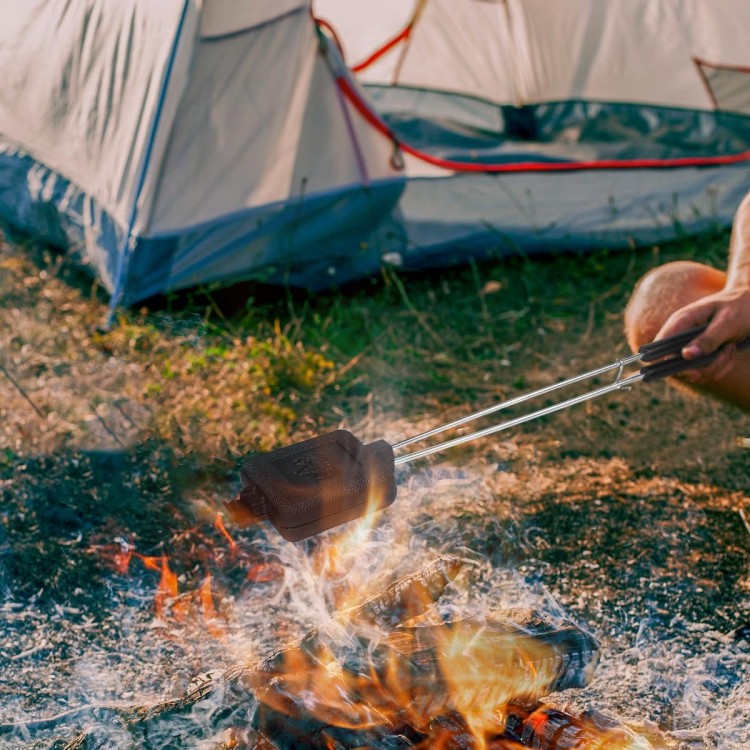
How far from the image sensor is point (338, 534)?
2.56 m

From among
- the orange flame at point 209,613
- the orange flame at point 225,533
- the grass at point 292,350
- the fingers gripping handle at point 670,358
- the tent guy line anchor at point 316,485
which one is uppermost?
the fingers gripping handle at point 670,358

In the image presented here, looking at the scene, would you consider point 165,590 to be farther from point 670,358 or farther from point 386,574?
point 670,358

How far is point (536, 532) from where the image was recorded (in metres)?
2.60

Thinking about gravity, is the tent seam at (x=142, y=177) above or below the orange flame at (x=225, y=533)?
above

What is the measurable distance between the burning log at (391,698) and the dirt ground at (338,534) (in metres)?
0.23

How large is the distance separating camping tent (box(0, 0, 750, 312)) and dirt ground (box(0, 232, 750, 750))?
68 centimetres

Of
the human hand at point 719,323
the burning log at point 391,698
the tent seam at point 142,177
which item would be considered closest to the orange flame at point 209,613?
the burning log at point 391,698

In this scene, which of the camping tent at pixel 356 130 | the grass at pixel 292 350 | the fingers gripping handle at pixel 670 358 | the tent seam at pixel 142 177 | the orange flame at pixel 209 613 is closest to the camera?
the fingers gripping handle at pixel 670 358

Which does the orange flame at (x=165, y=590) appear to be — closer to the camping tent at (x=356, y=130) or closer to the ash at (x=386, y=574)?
the ash at (x=386, y=574)

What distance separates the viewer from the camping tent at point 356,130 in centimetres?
356

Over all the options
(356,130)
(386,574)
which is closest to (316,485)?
(386,574)

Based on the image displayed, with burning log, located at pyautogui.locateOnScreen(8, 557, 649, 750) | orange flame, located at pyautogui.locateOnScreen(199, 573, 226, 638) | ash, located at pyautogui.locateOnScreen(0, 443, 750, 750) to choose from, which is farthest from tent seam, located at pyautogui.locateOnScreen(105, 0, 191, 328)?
burning log, located at pyautogui.locateOnScreen(8, 557, 649, 750)

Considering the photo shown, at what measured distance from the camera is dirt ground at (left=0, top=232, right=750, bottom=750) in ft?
7.22

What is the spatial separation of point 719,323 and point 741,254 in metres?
0.51
